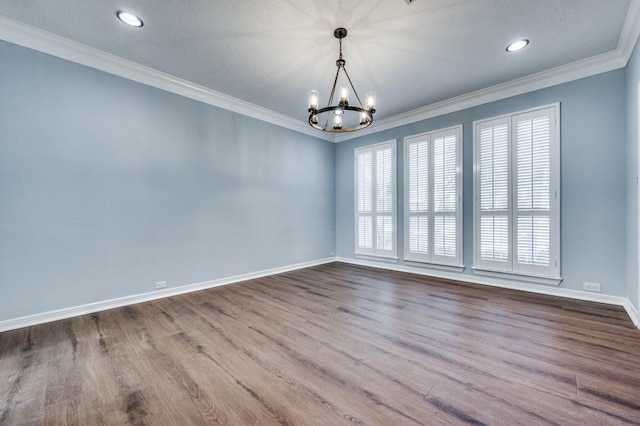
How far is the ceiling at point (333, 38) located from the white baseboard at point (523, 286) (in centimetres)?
300

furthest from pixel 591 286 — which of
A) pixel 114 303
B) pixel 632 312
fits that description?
pixel 114 303

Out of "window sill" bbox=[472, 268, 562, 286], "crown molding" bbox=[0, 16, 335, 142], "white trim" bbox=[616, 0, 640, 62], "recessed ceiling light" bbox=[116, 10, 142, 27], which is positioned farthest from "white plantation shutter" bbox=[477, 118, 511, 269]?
"recessed ceiling light" bbox=[116, 10, 142, 27]

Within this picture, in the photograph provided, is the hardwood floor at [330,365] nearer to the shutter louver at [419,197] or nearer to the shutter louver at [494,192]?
the shutter louver at [494,192]

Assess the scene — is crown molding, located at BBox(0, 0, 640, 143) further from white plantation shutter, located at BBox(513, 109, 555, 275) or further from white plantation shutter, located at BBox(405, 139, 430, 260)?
white plantation shutter, located at BBox(405, 139, 430, 260)

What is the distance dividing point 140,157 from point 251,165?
170cm

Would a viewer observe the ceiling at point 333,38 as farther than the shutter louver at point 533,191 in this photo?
No

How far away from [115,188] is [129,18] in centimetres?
188

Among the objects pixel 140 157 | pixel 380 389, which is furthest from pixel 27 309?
pixel 380 389

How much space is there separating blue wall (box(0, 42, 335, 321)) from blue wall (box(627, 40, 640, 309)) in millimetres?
4804

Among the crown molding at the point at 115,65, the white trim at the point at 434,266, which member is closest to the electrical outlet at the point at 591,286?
the white trim at the point at 434,266

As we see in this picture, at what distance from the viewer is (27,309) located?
2.77 m

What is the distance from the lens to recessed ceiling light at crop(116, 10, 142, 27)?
2.55 m

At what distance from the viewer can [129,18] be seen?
2613mm

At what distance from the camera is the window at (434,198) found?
455 cm
